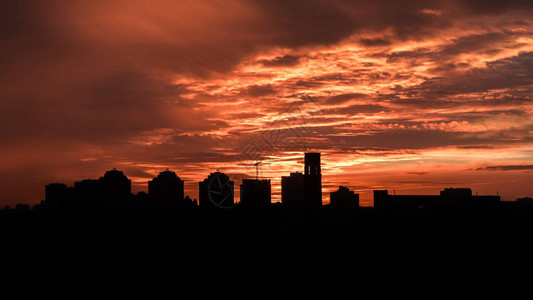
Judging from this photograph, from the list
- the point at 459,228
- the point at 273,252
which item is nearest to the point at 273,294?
the point at 273,252

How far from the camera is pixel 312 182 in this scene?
183625 mm

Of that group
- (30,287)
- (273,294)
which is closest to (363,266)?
(273,294)

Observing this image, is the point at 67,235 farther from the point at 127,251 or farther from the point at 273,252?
the point at 273,252

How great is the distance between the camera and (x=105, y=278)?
14638 centimetres

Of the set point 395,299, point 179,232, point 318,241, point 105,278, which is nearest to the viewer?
point 395,299

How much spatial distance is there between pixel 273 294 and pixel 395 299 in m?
33.6

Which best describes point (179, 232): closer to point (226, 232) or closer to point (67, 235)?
point (226, 232)

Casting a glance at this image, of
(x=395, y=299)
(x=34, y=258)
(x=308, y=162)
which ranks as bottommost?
(x=395, y=299)

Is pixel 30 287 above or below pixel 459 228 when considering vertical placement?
below

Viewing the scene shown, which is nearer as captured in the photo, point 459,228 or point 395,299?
point 395,299

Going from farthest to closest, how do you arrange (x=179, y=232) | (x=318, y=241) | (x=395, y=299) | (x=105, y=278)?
(x=179, y=232), (x=318, y=241), (x=105, y=278), (x=395, y=299)

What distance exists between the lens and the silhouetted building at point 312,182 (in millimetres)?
182375

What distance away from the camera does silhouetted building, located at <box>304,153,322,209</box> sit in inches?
7180

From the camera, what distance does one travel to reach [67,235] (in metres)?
183
